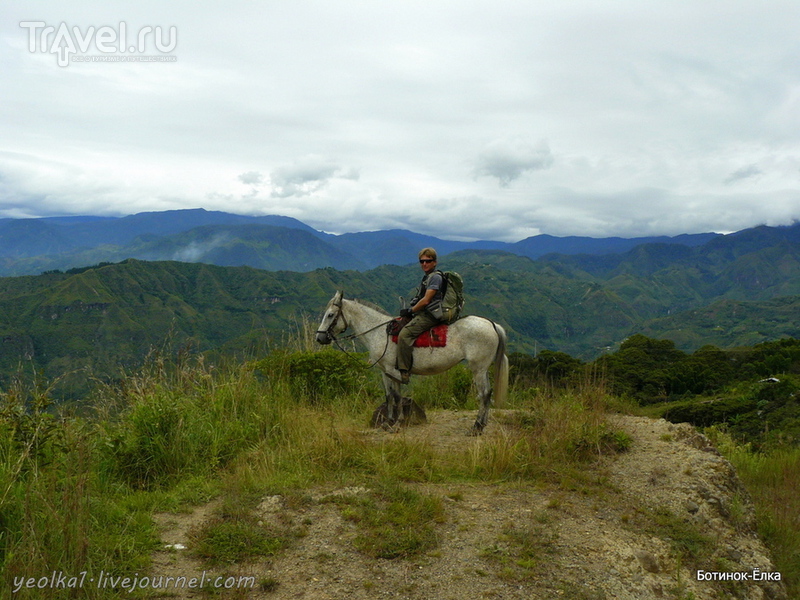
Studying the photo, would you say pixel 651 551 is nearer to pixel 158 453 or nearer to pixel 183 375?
pixel 158 453

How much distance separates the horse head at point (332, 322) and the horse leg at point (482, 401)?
2.79 metres

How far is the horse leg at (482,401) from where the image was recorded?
927 cm

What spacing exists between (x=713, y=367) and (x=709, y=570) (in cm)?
1710

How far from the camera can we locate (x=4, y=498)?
457cm

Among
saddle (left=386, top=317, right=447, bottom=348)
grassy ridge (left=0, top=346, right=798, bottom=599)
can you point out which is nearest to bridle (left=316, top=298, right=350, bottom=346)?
grassy ridge (left=0, top=346, right=798, bottom=599)

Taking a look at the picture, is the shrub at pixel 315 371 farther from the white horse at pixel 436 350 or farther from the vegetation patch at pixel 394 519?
the vegetation patch at pixel 394 519

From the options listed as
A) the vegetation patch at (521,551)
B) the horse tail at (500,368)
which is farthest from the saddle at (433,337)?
the vegetation patch at (521,551)

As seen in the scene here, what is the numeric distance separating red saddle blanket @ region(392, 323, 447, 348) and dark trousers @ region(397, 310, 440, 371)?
89mm

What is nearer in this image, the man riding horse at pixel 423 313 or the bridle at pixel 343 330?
the man riding horse at pixel 423 313

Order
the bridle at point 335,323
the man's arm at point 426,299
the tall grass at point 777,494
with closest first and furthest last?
the tall grass at point 777,494 → the man's arm at point 426,299 → the bridle at point 335,323

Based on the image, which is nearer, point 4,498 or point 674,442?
point 4,498

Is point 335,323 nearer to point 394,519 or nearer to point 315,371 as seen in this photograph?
point 315,371

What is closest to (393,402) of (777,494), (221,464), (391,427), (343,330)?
(391,427)

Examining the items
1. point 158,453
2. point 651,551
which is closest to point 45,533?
point 158,453
